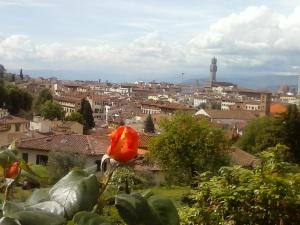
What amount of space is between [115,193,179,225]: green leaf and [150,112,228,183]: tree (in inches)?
777

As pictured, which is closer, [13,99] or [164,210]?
[164,210]

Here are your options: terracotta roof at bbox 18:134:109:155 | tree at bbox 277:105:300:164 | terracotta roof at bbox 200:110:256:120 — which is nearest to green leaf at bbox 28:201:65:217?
tree at bbox 277:105:300:164

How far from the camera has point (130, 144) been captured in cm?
104

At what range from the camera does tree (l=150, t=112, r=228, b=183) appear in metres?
21.0

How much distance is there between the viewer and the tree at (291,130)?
24547mm

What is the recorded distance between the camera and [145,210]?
945 mm

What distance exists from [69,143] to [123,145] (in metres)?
27.6

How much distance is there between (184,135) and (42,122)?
20.6 meters

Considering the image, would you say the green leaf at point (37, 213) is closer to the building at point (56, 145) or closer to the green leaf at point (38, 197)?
the green leaf at point (38, 197)

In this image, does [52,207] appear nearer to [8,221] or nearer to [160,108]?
[8,221]

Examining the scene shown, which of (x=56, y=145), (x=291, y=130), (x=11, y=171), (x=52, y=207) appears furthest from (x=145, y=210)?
(x=56, y=145)

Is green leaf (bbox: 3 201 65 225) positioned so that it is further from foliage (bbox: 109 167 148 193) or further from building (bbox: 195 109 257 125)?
building (bbox: 195 109 257 125)

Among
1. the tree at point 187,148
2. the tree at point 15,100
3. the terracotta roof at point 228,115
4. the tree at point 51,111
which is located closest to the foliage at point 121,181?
the tree at point 187,148

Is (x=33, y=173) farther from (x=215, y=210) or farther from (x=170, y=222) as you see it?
(x=215, y=210)
